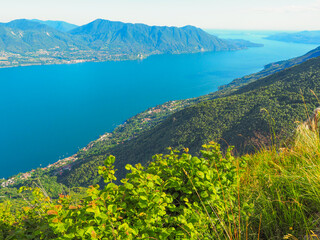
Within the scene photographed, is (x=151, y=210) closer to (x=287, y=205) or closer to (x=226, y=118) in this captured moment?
(x=287, y=205)

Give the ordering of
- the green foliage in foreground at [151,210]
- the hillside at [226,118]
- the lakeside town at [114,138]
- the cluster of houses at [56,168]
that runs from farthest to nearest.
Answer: the lakeside town at [114,138], the cluster of houses at [56,168], the hillside at [226,118], the green foliage in foreground at [151,210]

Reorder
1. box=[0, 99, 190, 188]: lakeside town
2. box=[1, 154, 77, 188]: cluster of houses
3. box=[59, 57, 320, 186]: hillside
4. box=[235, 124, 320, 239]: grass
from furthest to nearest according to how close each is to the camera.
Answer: box=[0, 99, 190, 188]: lakeside town → box=[1, 154, 77, 188]: cluster of houses → box=[59, 57, 320, 186]: hillside → box=[235, 124, 320, 239]: grass

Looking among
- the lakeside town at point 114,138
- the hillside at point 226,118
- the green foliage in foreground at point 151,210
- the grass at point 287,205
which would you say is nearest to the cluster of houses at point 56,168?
the lakeside town at point 114,138

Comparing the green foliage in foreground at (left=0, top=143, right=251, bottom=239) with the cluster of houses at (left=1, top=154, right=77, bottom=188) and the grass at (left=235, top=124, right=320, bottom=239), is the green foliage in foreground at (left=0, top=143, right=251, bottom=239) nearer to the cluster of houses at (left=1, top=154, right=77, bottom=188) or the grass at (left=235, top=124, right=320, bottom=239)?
the grass at (left=235, top=124, right=320, bottom=239)

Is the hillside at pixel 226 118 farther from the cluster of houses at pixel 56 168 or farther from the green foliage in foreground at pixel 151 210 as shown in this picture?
the green foliage in foreground at pixel 151 210

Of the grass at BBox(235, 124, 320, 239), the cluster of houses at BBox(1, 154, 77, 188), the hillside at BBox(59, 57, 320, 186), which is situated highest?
the grass at BBox(235, 124, 320, 239)

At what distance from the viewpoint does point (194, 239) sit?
2.37 meters

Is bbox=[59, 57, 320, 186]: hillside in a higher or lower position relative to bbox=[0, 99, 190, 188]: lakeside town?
higher

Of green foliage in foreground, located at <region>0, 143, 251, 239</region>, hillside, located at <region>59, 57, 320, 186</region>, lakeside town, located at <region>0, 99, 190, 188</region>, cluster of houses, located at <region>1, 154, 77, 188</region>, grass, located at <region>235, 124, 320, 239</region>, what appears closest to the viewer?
green foliage in foreground, located at <region>0, 143, 251, 239</region>

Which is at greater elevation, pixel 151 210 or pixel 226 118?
pixel 151 210

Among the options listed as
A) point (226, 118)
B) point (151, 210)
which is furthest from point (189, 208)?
point (226, 118)

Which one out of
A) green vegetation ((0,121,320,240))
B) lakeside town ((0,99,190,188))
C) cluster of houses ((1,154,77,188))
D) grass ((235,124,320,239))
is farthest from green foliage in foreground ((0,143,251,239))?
cluster of houses ((1,154,77,188))

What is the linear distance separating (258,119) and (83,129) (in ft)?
370

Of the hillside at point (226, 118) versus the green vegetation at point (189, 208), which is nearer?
the green vegetation at point (189, 208)
